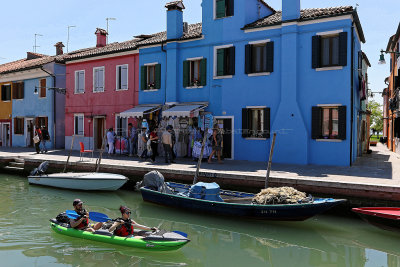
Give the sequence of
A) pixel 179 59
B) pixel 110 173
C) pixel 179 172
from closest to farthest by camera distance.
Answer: pixel 179 172 < pixel 110 173 < pixel 179 59

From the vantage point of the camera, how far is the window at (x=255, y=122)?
16.6m

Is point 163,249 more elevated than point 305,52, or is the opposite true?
point 305,52

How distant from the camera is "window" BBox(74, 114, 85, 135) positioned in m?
23.5

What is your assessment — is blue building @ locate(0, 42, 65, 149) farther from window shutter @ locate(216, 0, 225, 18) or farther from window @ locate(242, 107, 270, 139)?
window @ locate(242, 107, 270, 139)

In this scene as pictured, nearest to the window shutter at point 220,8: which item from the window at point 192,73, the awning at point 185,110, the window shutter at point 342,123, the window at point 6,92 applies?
the window at point 192,73

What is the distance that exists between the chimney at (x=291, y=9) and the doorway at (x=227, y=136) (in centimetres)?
507

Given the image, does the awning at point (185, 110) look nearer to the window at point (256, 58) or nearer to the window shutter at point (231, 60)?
the window shutter at point (231, 60)

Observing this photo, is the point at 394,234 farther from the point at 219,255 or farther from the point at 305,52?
the point at 305,52

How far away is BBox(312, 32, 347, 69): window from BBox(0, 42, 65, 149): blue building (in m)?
15.9

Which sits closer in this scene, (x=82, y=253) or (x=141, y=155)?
(x=82, y=253)

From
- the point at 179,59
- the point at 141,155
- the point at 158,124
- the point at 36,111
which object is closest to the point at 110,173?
the point at 141,155

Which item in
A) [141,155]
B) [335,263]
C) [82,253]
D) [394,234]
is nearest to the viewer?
[335,263]

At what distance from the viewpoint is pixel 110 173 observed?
49.4ft

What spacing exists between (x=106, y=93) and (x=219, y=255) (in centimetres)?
1631
